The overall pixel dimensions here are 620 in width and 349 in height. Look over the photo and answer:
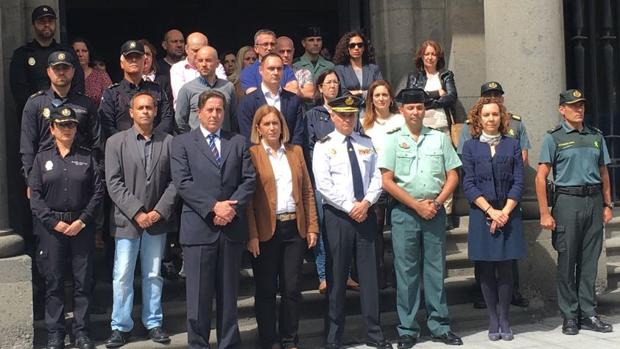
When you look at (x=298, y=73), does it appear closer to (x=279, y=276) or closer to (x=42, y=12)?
(x=279, y=276)

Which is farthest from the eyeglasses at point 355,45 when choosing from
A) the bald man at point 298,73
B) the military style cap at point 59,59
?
the military style cap at point 59,59

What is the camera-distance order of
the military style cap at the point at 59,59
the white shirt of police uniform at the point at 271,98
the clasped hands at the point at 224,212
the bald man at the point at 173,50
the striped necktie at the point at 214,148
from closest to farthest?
1. the clasped hands at the point at 224,212
2. the striped necktie at the point at 214,148
3. the military style cap at the point at 59,59
4. the white shirt of police uniform at the point at 271,98
5. the bald man at the point at 173,50

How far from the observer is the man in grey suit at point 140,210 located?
6816 millimetres

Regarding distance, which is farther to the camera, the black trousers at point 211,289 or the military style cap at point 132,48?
the military style cap at point 132,48

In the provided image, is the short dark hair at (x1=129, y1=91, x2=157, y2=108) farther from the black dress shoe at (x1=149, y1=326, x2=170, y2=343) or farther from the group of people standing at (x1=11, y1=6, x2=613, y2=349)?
the black dress shoe at (x1=149, y1=326, x2=170, y2=343)

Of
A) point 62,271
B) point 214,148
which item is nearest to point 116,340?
point 62,271

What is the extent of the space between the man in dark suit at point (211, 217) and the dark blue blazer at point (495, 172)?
1.90 meters

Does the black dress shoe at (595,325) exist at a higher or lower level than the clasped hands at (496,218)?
lower

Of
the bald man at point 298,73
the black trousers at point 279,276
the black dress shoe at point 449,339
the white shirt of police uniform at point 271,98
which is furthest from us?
the bald man at point 298,73

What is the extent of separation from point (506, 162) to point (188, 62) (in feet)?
9.53

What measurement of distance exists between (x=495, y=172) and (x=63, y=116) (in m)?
→ 3.47

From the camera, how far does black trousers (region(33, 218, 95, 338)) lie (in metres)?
6.77

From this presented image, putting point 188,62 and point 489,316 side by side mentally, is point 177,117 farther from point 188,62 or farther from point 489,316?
point 489,316

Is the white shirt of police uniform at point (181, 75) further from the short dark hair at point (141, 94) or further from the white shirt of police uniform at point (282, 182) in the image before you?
the white shirt of police uniform at point (282, 182)
